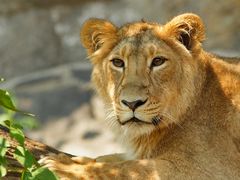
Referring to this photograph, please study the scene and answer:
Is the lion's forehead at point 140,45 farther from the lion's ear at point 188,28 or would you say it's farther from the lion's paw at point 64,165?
the lion's paw at point 64,165

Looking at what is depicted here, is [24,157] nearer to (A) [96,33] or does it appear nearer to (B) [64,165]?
(B) [64,165]

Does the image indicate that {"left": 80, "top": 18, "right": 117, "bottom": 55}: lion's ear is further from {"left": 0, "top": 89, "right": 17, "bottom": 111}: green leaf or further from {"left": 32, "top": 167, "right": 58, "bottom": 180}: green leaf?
{"left": 32, "top": 167, "right": 58, "bottom": 180}: green leaf

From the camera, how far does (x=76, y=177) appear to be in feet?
20.3

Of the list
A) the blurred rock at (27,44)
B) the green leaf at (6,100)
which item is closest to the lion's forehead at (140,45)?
the green leaf at (6,100)

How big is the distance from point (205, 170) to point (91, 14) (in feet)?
31.2

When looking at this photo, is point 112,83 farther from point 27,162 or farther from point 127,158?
point 27,162

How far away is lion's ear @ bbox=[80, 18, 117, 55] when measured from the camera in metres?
7.21

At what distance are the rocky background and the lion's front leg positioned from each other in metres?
7.73

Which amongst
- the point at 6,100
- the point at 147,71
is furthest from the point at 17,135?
the point at 147,71

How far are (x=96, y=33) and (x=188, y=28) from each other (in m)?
0.92

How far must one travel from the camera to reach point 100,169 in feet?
20.5

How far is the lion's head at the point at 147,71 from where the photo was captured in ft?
21.4

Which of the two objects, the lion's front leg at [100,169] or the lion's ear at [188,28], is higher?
the lion's ear at [188,28]

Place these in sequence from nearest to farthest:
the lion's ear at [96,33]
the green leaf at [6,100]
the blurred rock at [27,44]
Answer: the green leaf at [6,100]
the lion's ear at [96,33]
the blurred rock at [27,44]
